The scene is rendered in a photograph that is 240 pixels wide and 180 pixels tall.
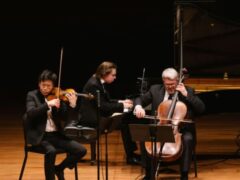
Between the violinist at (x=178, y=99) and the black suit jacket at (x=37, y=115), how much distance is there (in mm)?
703

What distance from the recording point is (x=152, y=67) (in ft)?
41.7

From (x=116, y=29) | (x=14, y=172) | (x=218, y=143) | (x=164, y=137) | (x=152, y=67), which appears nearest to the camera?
(x=164, y=137)

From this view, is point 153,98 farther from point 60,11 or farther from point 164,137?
point 60,11

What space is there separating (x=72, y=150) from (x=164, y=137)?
1055 millimetres

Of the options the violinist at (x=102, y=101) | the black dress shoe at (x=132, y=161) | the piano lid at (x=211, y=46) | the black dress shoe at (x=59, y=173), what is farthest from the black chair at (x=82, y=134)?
the piano lid at (x=211, y=46)

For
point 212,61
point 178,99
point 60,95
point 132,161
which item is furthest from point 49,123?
point 212,61

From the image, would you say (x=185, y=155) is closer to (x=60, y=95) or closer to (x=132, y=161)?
(x=132, y=161)

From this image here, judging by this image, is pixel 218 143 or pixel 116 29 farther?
pixel 116 29

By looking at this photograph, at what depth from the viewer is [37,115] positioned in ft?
16.5

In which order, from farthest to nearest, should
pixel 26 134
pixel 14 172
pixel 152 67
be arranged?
pixel 152 67, pixel 14 172, pixel 26 134

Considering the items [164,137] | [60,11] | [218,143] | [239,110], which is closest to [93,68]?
[60,11]

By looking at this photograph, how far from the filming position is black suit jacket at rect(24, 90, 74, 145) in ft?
16.5

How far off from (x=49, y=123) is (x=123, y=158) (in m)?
1.65

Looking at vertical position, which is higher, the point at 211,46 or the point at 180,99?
the point at 211,46
